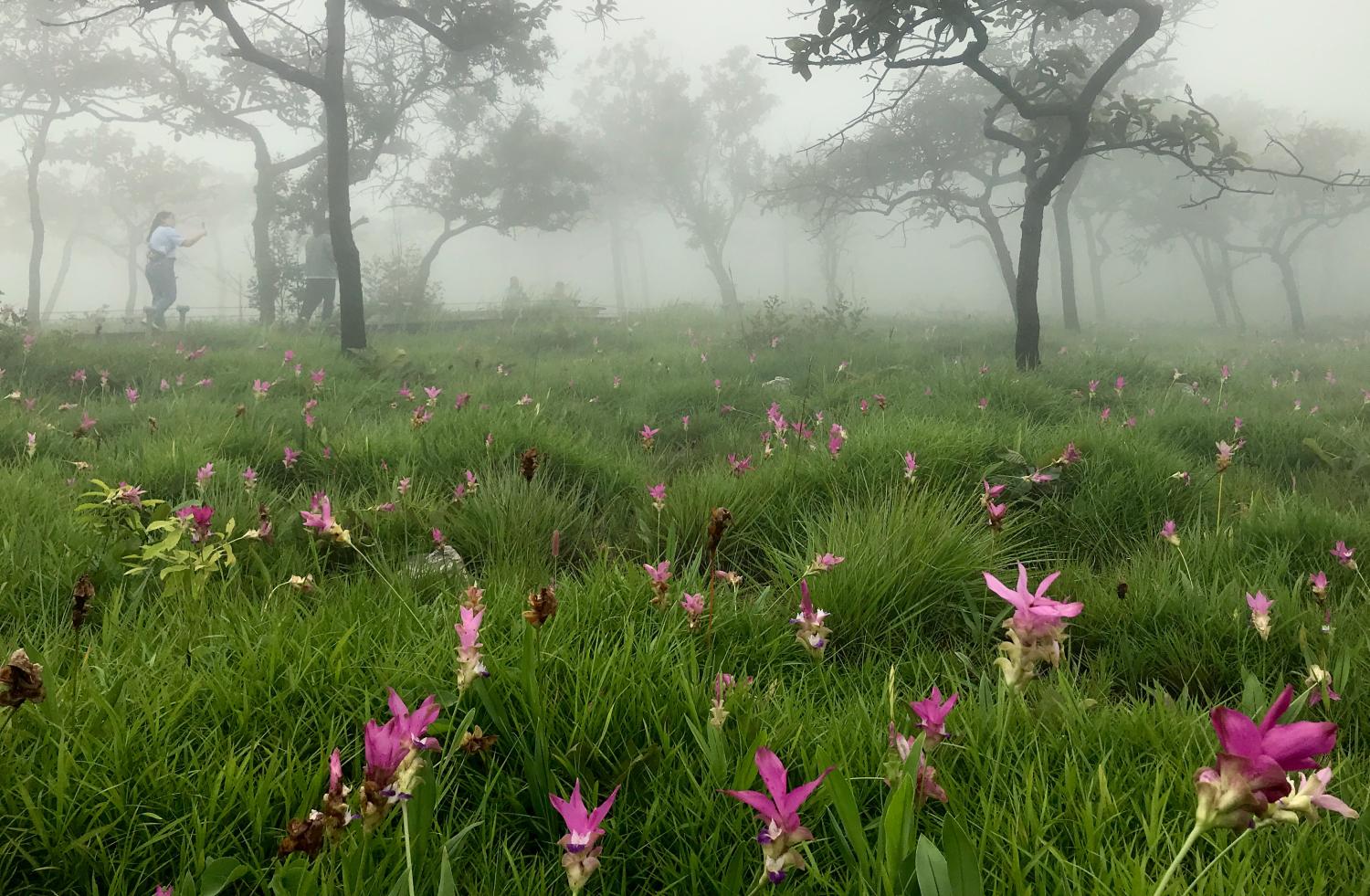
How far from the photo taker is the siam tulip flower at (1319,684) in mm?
1328

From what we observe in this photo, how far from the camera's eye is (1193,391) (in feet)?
22.8

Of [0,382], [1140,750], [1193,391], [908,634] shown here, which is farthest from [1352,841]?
[0,382]

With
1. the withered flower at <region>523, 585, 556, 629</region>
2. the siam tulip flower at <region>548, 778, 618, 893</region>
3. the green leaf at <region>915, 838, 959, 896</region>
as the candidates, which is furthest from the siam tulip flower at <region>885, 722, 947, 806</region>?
the withered flower at <region>523, 585, 556, 629</region>

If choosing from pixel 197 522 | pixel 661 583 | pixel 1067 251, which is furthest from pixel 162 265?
pixel 1067 251

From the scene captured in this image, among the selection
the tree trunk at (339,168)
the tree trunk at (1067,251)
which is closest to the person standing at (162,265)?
the tree trunk at (339,168)

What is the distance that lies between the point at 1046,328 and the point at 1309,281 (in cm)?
7794

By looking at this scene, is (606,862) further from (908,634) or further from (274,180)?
(274,180)

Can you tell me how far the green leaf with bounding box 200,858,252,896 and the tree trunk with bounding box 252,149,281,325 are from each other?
18.3 meters

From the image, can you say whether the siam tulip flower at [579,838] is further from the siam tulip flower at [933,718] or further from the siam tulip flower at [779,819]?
the siam tulip flower at [933,718]

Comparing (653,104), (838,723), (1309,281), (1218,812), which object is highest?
(653,104)

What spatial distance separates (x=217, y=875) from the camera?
3.11 feet

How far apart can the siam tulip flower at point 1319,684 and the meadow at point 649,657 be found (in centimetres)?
2

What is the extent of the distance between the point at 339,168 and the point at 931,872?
11681 mm

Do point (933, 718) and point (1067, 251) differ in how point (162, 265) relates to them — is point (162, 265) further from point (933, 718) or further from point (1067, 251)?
point (1067, 251)
